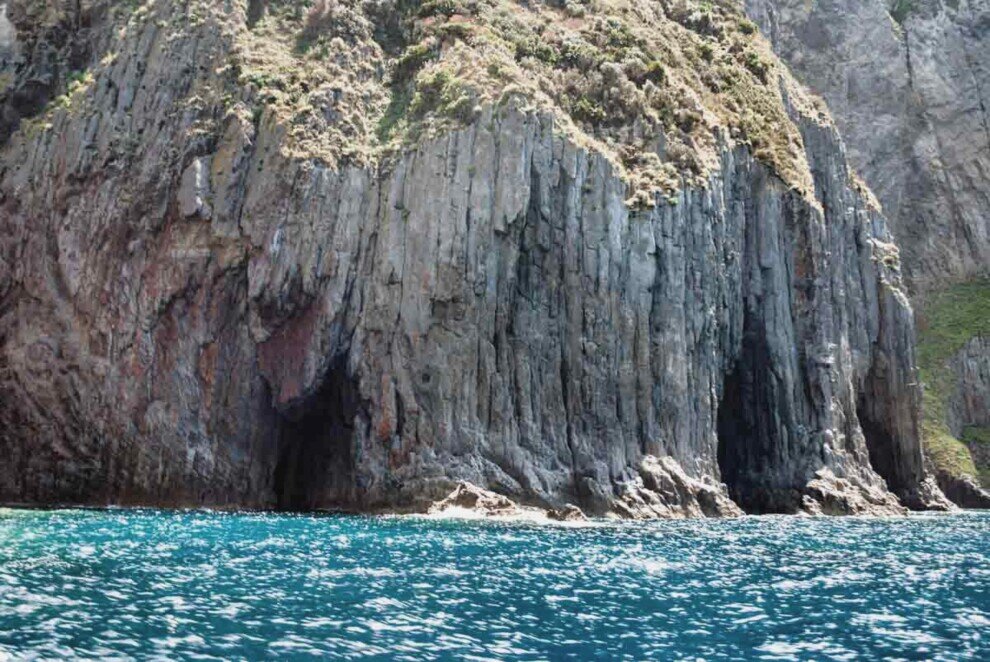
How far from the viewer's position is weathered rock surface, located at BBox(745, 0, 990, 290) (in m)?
110

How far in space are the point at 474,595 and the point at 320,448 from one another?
121ft

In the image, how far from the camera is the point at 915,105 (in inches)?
4606

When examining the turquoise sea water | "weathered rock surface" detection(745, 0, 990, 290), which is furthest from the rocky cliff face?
"weathered rock surface" detection(745, 0, 990, 290)

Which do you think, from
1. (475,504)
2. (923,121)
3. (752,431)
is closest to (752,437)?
(752,431)

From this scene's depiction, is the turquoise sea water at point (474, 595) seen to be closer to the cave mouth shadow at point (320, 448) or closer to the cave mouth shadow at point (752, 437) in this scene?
the cave mouth shadow at point (320, 448)

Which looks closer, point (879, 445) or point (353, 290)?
point (353, 290)

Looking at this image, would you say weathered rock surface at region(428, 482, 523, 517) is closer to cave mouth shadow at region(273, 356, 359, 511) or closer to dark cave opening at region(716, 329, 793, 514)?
cave mouth shadow at region(273, 356, 359, 511)

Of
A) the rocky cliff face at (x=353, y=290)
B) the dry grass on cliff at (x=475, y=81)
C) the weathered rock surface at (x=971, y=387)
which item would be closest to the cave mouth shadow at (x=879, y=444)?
the rocky cliff face at (x=353, y=290)

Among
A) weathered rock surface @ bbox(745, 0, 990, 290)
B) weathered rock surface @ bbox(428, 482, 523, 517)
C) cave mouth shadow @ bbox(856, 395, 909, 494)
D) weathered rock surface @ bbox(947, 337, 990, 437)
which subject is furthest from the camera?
weathered rock surface @ bbox(745, 0, 990, 290)

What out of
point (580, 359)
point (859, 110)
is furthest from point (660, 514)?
point (859, 110)

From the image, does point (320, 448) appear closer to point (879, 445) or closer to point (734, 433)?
point (734, 433)

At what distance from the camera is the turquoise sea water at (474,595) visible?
51.4 feet

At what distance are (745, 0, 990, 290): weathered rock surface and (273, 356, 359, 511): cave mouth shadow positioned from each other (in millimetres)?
71917

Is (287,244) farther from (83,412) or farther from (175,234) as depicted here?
(83,412)
